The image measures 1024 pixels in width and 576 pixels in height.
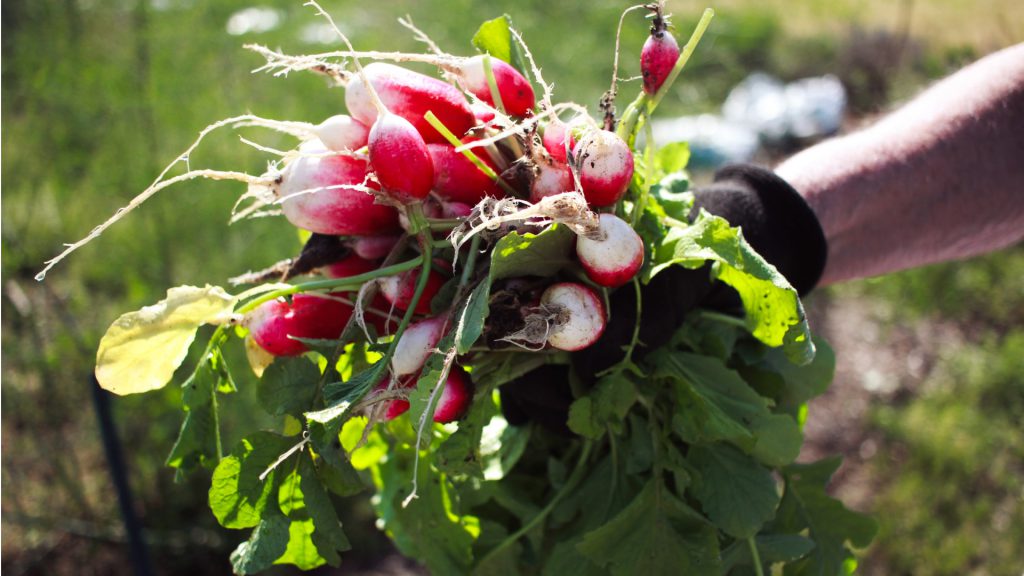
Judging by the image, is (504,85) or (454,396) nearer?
(454,396)

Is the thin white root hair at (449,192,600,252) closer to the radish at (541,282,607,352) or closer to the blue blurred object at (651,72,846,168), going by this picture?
the radish at (541,282,607,352)

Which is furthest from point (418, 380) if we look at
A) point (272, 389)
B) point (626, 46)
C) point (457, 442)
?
point (626, 46)

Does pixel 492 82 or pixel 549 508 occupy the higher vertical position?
pixel 492 82

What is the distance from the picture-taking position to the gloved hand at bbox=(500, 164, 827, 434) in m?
1.23

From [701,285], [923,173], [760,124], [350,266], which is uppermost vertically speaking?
[350,266]

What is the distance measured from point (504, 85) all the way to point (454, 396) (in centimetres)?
45

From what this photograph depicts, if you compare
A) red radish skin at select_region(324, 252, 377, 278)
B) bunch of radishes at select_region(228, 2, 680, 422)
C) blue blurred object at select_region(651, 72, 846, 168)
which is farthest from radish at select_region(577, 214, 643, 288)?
blue blurred object at select_region(651, 72, 846, 168)

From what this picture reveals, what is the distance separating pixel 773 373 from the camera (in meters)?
1.38

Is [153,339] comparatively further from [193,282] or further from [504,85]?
[193,282]

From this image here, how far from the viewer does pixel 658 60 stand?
118 cm

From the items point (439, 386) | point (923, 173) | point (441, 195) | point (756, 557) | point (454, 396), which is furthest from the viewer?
point (923, 173)

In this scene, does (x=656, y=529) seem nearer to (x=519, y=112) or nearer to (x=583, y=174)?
(x=583, y=174)

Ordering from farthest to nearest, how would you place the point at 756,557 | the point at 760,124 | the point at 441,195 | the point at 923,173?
the point at 760,124 → the point at 923,173 → the point at 756,557 → the point at 441,195

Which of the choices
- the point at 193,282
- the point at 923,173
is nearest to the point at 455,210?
the point at 923,173
